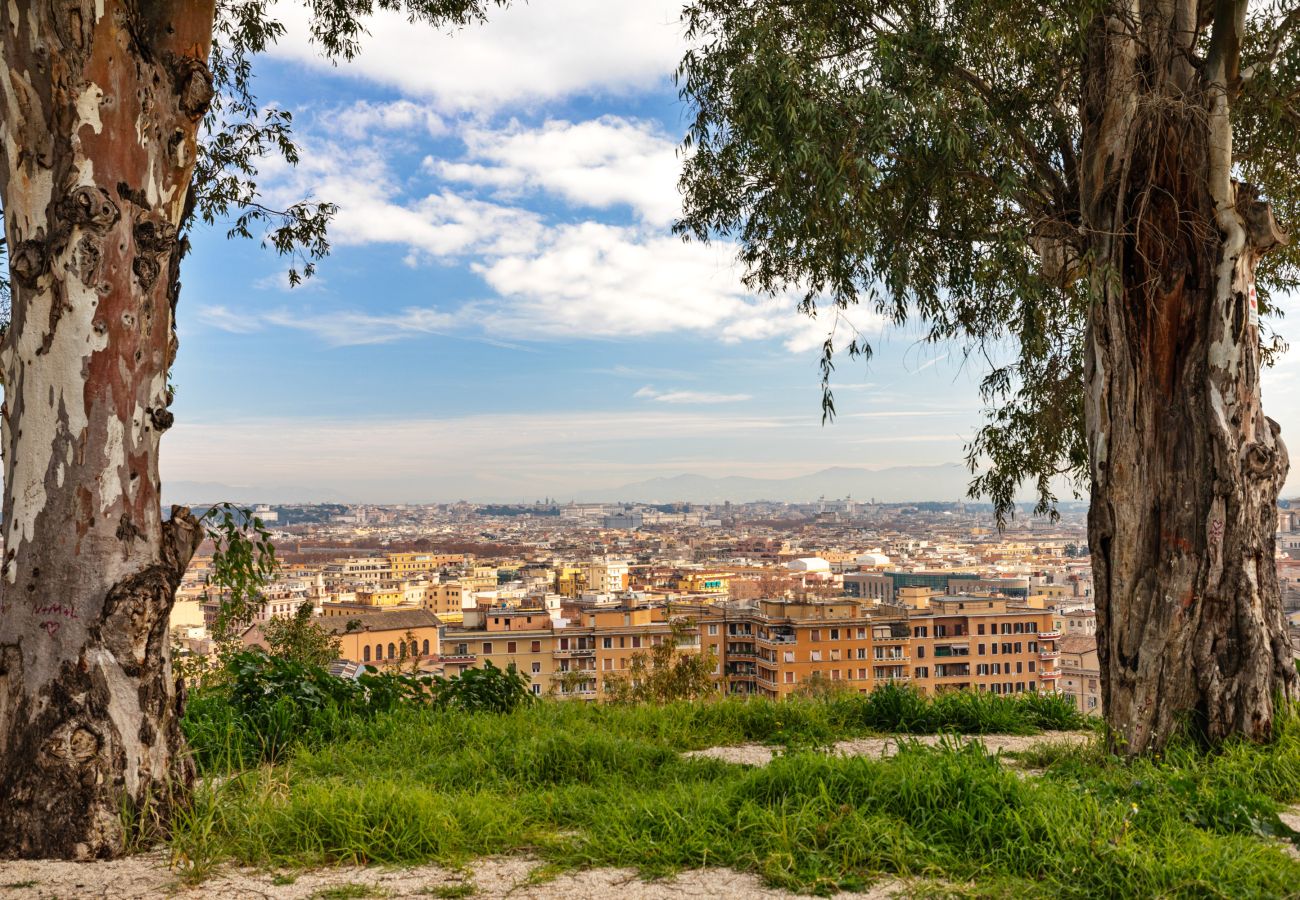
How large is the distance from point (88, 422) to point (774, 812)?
112 inches

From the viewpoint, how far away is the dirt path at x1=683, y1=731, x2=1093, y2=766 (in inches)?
203

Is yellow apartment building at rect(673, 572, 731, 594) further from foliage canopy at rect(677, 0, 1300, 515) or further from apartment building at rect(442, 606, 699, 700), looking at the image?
foliage canopy at rect(677, 0, 1300, 515)

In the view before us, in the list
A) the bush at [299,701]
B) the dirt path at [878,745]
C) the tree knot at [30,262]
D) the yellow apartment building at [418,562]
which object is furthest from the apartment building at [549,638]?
the yellow apartment building at [418,562]

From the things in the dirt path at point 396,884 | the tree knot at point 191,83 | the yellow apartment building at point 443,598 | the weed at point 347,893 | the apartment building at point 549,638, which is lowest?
the yellow apartment building at point 443,598

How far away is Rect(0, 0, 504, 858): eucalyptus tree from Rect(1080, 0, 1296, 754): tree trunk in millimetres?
4434

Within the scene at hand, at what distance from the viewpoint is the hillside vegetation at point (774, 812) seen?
3000 millimetres

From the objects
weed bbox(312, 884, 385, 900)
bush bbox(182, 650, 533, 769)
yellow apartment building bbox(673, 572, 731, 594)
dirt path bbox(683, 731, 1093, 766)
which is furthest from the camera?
yellow apartment building bbox(673, 572, 731, 594)

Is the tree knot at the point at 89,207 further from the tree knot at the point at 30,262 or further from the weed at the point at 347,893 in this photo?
the weed at the point at 347,893

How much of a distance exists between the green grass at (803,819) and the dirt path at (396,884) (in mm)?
79

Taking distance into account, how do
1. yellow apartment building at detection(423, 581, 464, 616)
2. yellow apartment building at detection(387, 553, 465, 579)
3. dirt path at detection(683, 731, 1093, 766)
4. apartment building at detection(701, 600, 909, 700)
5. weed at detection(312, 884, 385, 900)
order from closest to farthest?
weed at detection(312, 884, 385, 900) → dirt path at detection(683, 731, 1093, 766) → apartment building at detection(701, 600, 909, 700) → yellow apartment building at detection(423, 581, 464, 616) → yellow apartment building at detection(387, 553, 465, 579)

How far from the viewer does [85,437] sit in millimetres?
3604

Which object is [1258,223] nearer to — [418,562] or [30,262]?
[30,262]

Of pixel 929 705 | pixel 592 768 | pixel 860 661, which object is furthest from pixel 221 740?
pixel 860 661

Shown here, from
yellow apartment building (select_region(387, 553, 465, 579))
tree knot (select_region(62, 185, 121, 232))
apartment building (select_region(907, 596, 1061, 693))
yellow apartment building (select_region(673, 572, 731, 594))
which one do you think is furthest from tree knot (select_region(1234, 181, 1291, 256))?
yellow apartment building (select_region(387, 553, 465, 579))
